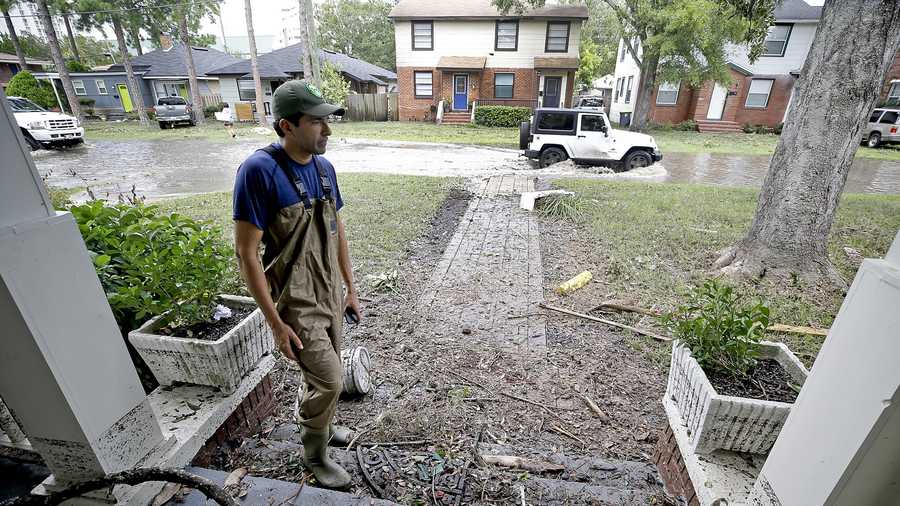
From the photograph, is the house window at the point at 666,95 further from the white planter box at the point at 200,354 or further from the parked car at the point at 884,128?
the white planter box at the point at 200,354

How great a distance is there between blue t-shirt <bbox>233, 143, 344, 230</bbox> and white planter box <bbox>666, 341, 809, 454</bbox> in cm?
199

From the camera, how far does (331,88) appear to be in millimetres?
21703

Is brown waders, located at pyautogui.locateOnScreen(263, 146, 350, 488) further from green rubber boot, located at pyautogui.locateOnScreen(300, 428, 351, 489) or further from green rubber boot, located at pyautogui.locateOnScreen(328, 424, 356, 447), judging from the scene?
green rubber boot, located at pyautogui.locateOnScreen(328, 424, 356, 447)

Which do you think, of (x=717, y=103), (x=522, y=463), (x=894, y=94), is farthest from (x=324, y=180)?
(x=894, y=94)

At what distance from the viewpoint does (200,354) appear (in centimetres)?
210

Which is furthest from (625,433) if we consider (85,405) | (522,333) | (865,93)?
(865,93)

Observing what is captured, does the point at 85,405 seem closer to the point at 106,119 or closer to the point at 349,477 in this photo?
the point at 349,477

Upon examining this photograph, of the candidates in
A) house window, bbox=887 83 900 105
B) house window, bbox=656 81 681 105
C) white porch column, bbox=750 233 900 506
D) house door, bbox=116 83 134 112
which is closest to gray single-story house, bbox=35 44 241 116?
house door, bbox=116 83 134 112

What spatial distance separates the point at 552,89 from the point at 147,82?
92.6 feet

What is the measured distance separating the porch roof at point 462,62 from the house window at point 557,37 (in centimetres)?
357

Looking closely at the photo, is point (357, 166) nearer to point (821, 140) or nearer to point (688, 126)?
point (821, 140)

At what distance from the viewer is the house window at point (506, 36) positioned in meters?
22.9

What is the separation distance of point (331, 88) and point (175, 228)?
70.8ft

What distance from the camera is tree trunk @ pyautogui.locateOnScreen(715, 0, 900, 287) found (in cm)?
375
